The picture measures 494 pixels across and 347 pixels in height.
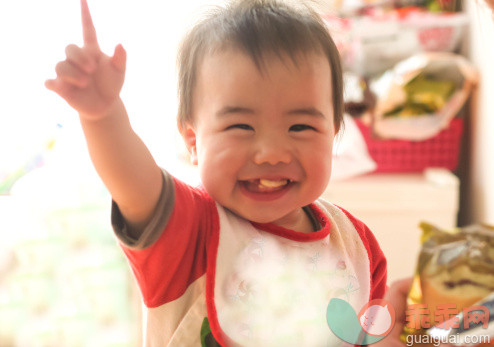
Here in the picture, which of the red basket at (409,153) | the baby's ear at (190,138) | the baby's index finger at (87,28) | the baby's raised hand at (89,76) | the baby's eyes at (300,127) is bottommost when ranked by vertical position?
the red basket at (409,153)

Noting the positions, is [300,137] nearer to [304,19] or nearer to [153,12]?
[304,19]

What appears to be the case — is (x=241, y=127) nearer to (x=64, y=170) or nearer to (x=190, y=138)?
(x=190, y=138)

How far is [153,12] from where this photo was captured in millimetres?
715

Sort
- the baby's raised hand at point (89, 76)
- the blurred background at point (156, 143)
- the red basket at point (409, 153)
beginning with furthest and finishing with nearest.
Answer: the red basket at point (409, 153), the blurred background at point (156, 143), the baby's raised hand at point (89, 76)

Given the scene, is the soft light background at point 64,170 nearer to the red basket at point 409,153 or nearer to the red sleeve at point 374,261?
the red sleeve at point 374,261

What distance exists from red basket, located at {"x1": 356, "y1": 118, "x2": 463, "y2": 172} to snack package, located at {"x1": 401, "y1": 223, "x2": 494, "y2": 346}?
2.72 ft

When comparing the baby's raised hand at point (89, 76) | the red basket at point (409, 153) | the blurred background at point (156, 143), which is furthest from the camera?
the red basket at point (409, 153)

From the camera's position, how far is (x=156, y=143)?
0.72 meters

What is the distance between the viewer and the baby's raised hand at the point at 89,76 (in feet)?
0.97

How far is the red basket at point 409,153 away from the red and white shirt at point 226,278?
78 cm

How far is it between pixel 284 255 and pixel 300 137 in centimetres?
9

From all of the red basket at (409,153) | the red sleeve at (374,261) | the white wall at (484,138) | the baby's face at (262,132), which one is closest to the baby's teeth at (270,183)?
the baby's face at (262,132)

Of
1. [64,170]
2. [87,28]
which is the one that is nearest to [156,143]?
[64,170]

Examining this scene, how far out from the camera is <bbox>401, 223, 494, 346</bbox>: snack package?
0.32m
